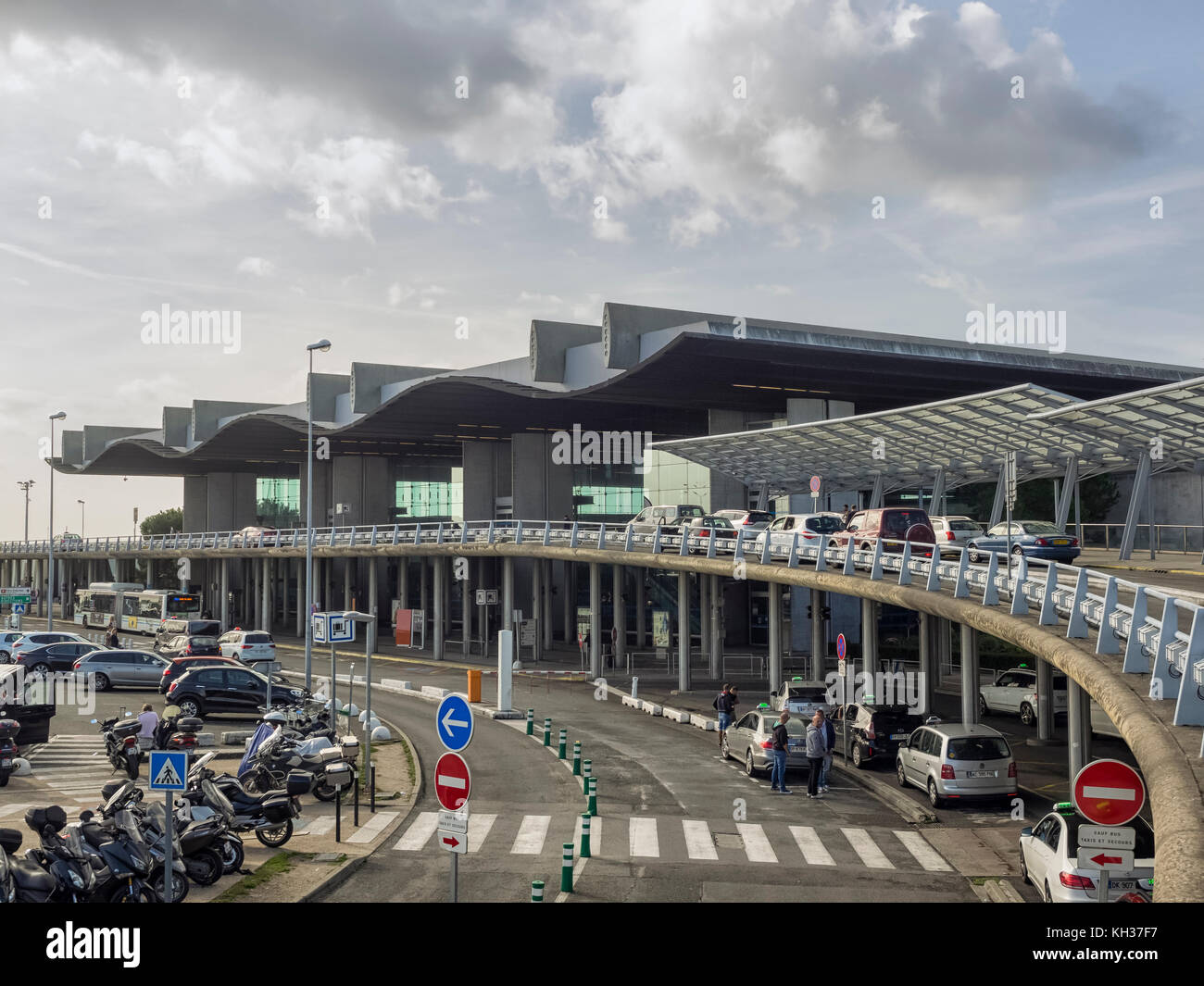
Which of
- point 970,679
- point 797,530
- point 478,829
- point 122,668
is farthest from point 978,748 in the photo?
point 122,668

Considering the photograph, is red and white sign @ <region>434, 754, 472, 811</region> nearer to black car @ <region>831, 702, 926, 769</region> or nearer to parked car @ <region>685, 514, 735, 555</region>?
black car @ <region>831, 702, 926, 769</region>

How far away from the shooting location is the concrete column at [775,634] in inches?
1355

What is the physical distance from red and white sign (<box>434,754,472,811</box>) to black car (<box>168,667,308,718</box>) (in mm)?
21338

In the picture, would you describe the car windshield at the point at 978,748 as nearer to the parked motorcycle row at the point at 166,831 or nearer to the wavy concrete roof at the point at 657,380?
the parked motorcycle row at the point at 166,831

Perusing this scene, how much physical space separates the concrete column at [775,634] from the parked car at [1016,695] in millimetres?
5913

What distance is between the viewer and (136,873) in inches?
531

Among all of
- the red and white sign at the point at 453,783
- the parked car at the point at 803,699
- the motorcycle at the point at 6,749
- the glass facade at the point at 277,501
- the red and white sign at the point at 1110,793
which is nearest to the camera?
the red and white sign at the point at 1110,793

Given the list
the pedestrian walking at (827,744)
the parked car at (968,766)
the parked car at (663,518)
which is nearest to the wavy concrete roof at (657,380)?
the parked car at (663,518)

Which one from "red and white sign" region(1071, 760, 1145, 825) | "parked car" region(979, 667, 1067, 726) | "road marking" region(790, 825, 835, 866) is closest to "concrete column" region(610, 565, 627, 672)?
"parked car" region(979, 667, 1067, 726)

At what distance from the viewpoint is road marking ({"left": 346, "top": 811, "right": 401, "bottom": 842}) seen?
18.4 metres

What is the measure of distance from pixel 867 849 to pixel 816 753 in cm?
444

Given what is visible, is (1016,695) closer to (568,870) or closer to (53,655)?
(568,870)

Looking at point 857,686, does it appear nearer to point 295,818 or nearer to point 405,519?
point 295,818
